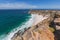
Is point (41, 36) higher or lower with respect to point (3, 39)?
higher

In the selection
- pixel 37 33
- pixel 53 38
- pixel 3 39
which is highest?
pixel 37 33

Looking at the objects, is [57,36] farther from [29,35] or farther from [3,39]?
[3,39]

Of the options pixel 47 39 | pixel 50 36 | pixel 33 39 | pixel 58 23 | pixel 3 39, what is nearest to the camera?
pixel 33 39

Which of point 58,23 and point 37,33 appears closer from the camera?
point 37,33

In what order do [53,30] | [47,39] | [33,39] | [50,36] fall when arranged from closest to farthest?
[33,39] < [47,39] < [50,36] < [53,30]

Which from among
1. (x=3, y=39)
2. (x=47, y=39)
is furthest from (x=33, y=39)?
(x=3, y=39)

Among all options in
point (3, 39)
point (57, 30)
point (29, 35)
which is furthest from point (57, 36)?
point (3, 39)

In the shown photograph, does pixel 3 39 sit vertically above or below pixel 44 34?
below

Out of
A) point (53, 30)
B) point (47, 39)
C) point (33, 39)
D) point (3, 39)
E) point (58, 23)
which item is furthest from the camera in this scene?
point (3, 39)

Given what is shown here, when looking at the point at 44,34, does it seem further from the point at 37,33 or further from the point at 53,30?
the point at 53,30
